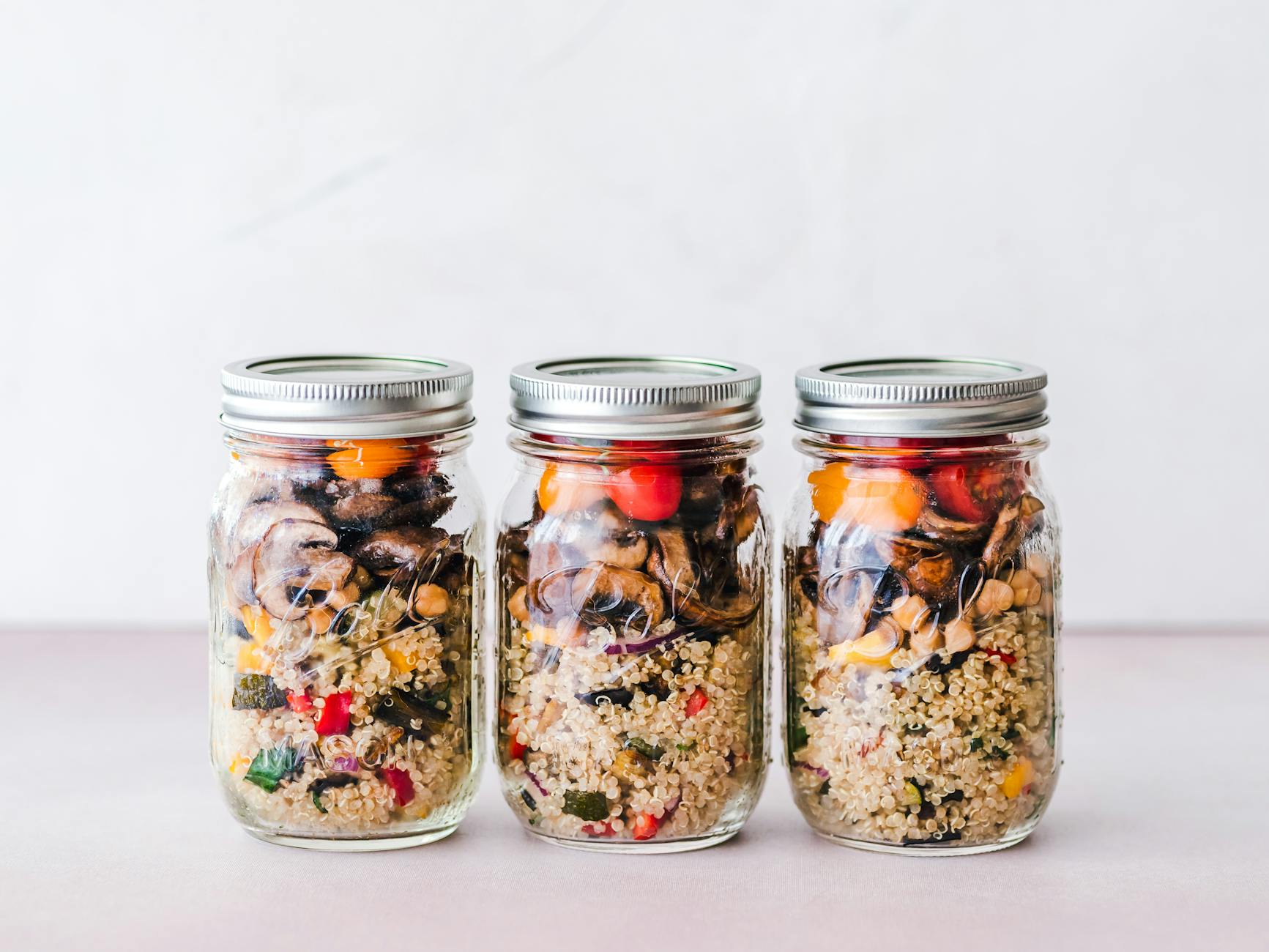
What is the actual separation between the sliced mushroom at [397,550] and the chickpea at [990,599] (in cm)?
34

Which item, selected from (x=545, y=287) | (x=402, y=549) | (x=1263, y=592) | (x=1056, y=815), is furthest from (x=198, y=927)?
(x=1263, y=592)

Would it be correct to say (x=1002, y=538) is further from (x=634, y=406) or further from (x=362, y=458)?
(x=362, y=458)

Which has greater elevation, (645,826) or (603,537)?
(603,537)

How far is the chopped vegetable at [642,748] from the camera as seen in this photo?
97 cm

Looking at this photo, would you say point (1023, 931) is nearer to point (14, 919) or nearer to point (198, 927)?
point (198, 927)

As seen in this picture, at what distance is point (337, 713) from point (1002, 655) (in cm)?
41

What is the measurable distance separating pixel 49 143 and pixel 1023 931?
114 centimetres

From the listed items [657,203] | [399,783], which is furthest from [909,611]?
[657,203]

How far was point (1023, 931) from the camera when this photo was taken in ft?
3.00

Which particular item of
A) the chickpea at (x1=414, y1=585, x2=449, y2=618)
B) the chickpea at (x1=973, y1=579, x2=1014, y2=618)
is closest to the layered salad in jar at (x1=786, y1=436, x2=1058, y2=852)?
the chickpea at (x1=973, y1=579, x2=1014, y2=618)

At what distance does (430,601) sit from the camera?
99 cm

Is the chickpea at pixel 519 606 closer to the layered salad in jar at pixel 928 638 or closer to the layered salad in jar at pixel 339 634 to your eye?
the layered salad in jar at pixel 339 634

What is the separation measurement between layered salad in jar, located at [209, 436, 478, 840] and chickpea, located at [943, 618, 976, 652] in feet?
1.01

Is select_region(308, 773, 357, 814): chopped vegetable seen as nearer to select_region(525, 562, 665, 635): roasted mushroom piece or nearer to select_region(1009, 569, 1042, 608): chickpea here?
select_region(525, 562, 665, 635): roasted mushroom piece
